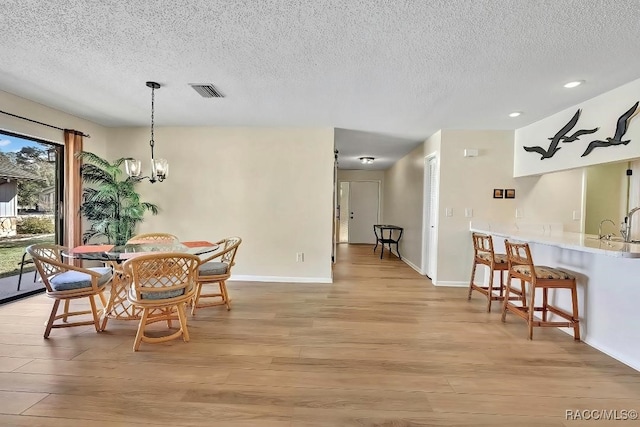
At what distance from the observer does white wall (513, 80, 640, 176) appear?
2656 mm

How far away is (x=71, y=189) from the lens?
156 inches

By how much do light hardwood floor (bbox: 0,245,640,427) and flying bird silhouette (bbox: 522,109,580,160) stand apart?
2.04 meters

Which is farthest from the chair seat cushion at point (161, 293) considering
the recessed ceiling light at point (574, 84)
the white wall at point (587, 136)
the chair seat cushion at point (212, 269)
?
the white wall at point (587, 136)

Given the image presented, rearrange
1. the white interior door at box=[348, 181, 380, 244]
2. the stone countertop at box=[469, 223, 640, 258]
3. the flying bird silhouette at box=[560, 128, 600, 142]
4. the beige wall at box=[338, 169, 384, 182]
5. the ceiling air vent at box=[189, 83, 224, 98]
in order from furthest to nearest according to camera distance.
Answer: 1. the white interior door at box=[348, 181, 380, 244]
2. the beige wall at box=[338, 169, 384, 182]
3. the flying bird silhouette at box=[560, 128, 600, 142]
4. the ceiling air vent at box=[189, 83, 224, 98]
5. the stone countertop at box=[469, 223, 640, 258]

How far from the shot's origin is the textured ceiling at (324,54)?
5.81ft

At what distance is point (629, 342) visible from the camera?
2244mm

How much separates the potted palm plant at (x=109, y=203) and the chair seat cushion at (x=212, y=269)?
172 cm

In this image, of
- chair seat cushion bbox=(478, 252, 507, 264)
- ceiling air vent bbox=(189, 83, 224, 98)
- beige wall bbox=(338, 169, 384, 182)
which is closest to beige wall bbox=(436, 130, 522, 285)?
chair seat cushion bbox=(478, 252, 507, 264)

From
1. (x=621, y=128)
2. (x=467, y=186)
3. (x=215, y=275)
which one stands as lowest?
(x=215, y=275)

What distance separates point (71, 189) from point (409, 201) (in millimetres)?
5668

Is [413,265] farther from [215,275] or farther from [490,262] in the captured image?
[215,275]

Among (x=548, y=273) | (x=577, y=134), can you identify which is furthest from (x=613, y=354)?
(x=577, y=134)

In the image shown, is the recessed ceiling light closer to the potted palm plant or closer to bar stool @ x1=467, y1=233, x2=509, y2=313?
bar stool @ x1=467, y1=233, x2=509, y2=313

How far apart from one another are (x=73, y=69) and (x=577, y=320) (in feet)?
16.1
